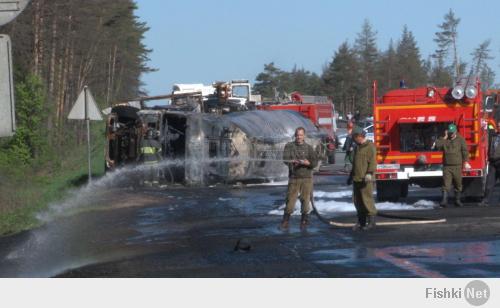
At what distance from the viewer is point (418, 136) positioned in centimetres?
1970

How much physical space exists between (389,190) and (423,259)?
8.85m

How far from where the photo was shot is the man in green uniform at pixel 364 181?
15.0 m

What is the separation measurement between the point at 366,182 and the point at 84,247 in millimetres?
4538

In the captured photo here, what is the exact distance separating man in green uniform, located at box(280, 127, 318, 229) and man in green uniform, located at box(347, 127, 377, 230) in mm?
889

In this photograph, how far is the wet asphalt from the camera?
1093 cm

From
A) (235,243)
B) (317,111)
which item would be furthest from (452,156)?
(317,111)

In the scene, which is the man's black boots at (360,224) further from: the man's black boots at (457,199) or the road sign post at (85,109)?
the road sign post at (85,109)

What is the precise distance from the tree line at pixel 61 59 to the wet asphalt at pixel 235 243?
1470 cm

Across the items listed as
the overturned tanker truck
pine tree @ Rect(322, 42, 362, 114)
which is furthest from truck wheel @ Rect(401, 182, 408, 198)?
pine tree @ Rect(322, 42, 362, 114)

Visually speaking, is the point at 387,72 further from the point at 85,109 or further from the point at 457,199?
the point at 457,199

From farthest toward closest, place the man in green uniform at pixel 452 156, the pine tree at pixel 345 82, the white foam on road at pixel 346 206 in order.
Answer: the pine tree at pixel 345 82 → the white foam on road at pixel 346 206 → the man in green uniform at pixel 452 156

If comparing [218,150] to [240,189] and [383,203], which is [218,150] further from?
[383,203]

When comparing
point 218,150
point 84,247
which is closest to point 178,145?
point 218,150

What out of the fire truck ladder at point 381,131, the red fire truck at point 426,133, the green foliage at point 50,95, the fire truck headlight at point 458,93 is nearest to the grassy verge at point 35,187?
the green foliage at point 50,95
